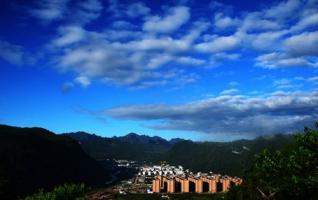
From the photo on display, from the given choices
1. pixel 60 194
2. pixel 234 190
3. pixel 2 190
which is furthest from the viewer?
pixel 234 190

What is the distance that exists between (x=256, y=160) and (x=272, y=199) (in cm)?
409

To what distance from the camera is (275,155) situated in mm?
35531

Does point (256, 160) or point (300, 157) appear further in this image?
point (256, 160)

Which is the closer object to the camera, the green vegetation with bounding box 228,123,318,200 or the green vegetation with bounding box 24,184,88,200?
the green vegetation with bounding box 228,123,318,200

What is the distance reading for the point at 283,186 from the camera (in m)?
32.7

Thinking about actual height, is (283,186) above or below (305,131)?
below

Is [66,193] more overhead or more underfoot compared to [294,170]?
more underfoot

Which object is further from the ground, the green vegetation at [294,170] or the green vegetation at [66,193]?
the green vegetation at [294,170]

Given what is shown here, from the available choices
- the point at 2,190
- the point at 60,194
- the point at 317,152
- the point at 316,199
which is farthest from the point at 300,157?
the point at 2,190

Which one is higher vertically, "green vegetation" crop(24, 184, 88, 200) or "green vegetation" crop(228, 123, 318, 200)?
"green vegetation" crop(228, 123, 318, 200)

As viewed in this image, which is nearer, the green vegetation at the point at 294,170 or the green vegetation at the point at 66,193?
the green vegetation at the point at 294,170

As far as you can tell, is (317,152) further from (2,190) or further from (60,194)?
(2,190)

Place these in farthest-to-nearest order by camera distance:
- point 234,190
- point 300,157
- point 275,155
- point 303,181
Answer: point 234,190
point 275,155
point 300,157
point 303,181

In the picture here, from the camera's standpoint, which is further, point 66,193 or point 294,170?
point 66,193
